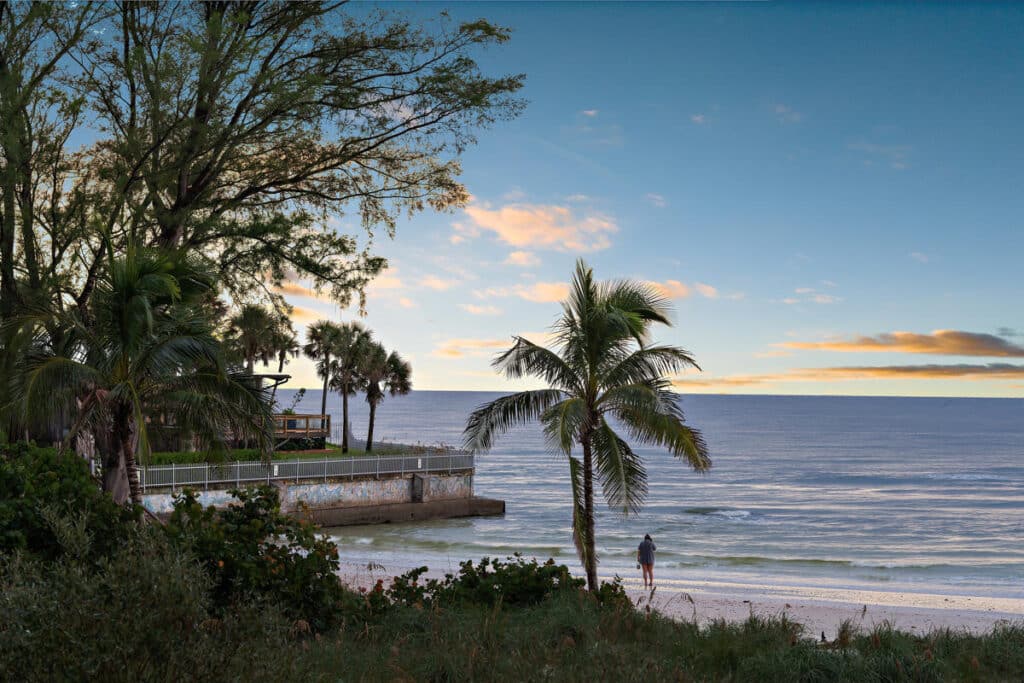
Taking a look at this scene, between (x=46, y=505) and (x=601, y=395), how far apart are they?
10843mm

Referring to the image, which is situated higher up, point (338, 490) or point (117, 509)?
point (117, 509)

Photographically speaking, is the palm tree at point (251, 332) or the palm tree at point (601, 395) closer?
the palm tree at point (601, 395)

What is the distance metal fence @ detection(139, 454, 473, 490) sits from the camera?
36.0m

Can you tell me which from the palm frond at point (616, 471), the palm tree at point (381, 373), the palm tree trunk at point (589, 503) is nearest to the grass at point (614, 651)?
the palm frond at point (616, 471)

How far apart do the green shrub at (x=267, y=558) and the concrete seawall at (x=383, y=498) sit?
1077 inches

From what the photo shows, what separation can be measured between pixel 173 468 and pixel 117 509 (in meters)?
28.1

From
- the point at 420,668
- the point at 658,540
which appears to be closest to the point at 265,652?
the point at 420,668

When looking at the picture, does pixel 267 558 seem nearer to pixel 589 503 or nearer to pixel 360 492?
pixel 589 503

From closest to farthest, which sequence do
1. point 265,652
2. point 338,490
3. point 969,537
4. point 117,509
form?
1. point 265,652
2. point 117,509
3. point 338,490
4. point 969,537

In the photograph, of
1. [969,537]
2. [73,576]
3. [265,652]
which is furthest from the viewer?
[969,537]

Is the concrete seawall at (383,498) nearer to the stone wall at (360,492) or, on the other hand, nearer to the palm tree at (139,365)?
the stone wall at (360,492)

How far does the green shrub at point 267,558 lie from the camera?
10.5 metres

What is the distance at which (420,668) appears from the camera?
8258 mm

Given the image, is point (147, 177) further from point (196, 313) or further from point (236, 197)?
point (196, 313)
